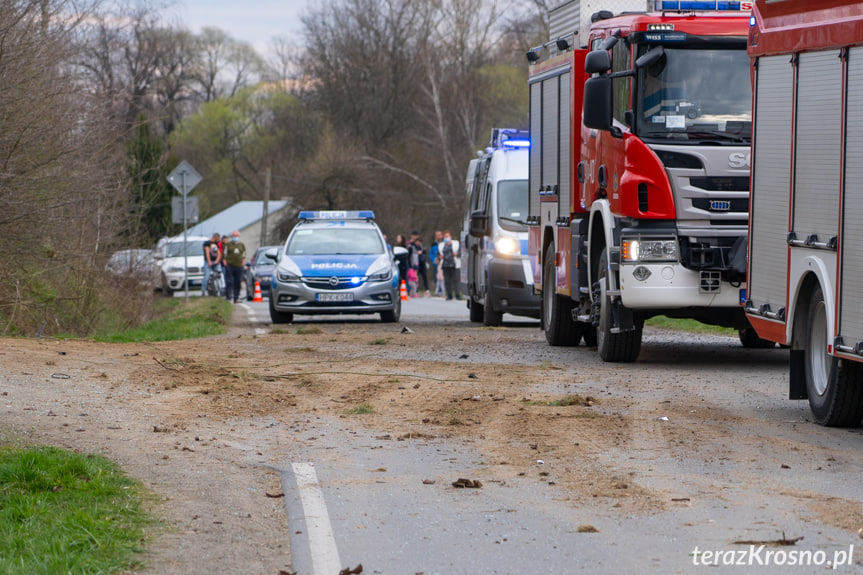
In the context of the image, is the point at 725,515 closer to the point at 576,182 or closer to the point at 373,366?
the point at 373,366

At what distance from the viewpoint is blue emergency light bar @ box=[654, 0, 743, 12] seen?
13.4 metres

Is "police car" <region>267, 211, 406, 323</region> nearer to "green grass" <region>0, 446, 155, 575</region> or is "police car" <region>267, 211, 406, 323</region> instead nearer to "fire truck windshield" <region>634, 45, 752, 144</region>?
"fire truck windshield" <region>634, 45, 752, 144</region>

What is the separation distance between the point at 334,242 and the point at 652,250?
11169 mm

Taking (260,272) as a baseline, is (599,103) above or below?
above

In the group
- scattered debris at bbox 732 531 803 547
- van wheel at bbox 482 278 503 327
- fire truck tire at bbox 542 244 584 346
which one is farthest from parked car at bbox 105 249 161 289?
scattered debris at bbox 732 531 803 547

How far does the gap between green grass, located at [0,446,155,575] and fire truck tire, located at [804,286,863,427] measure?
4.71 metres

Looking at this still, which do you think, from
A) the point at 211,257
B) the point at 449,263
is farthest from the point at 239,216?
the point at 449,263

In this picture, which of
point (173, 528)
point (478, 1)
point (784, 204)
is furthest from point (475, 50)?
point (173, 528)

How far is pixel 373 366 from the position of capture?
1320cm

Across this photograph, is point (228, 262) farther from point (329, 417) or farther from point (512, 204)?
point (329, 417)

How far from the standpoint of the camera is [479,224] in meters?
20.9

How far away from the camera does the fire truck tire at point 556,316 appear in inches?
637

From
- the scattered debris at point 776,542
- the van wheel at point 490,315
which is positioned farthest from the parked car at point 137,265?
the scattered debris at point 776,542

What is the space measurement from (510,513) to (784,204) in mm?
4418
